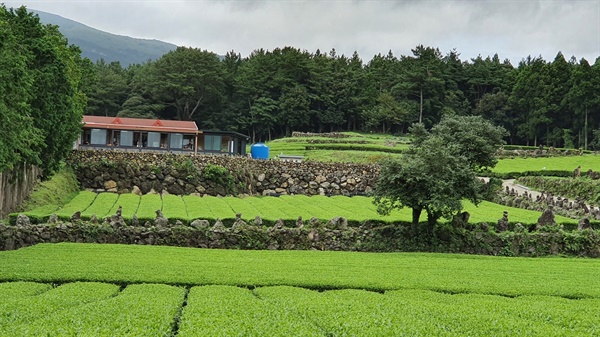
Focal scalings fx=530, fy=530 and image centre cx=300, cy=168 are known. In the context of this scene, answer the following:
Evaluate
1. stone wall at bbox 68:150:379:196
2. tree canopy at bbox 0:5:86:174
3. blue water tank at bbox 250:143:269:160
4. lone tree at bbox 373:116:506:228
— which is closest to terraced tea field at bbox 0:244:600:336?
lone tree at bbox 373:116:506:228

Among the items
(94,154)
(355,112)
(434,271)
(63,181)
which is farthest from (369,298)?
(355,112)

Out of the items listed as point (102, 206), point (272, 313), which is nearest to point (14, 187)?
point (102, 206)

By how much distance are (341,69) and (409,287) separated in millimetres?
88412

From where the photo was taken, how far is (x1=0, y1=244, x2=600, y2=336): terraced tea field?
399 inches

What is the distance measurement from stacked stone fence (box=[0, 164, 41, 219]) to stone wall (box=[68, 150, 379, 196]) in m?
8.69

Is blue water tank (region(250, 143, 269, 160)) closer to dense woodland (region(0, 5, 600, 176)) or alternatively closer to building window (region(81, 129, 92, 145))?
building window (region(81, 129, 92, 145))

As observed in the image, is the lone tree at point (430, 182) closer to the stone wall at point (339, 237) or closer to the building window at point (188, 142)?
the stone wall at point (339, 237)

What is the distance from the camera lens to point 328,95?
96.4m

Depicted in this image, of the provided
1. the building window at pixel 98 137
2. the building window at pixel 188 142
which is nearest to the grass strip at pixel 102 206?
the building window at pixel 98 137

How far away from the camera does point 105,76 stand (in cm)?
9506

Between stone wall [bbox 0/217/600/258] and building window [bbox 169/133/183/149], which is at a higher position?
building window [bbox 169/133/183/149]

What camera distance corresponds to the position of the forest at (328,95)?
88.7 meters

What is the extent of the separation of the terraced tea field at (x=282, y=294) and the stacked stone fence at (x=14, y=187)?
9.75 metres

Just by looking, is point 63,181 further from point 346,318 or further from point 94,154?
point 346,318
